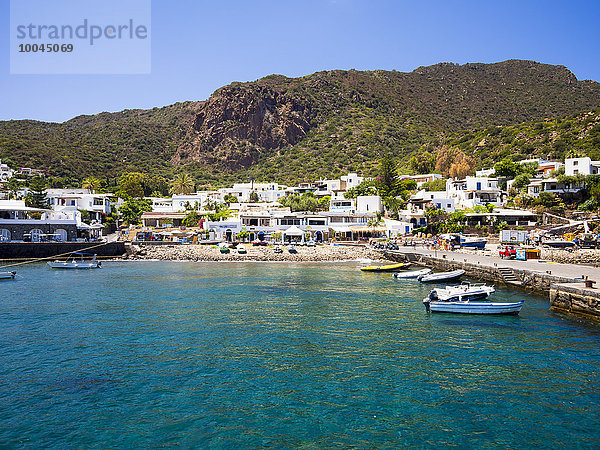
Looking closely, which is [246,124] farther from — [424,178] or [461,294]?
[461,294]

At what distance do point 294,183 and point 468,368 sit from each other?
104 metres

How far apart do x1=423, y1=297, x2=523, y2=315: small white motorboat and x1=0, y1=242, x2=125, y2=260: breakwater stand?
42752 millimetres

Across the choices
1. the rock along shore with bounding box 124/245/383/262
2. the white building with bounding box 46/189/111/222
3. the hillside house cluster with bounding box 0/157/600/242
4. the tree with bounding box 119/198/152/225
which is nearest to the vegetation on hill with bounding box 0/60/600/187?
the hillside house cluster with bounding box 0/157/600/242

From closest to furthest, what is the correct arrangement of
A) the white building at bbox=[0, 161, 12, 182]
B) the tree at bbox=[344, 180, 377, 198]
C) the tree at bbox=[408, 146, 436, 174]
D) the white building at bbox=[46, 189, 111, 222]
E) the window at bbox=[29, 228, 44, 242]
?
the window at bbox=[29, 228, 44, 242] < the white building at bbox=[46, 189, 111, 222] < the tree at bbox=[344, 180, 377, 198] < the white building at bbox=[0, 161, 12, 182] < the tree at bbox=[408, 146, 436, 174]

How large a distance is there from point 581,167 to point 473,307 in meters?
52.7

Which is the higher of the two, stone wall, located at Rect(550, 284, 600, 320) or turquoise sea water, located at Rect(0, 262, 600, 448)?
stone wall, located at Rect(550, 284, 600, 320)

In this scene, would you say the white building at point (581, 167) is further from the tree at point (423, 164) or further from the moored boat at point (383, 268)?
the moored boat at point (383, 268)

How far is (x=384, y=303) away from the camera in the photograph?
2709 centimetres

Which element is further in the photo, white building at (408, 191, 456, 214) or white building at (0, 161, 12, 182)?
white building at (0, 161, 12, 182)

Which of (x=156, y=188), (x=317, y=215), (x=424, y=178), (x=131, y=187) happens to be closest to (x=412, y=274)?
(x=317, y=215)

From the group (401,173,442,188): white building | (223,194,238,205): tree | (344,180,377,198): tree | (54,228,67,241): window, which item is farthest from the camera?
(223,194,238,205): tree

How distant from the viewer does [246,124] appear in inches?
6535

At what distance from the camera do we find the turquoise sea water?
1145 cm

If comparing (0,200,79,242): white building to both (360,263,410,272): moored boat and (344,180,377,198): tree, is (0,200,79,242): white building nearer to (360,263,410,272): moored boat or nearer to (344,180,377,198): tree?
(360,263,410,272): moored boat
